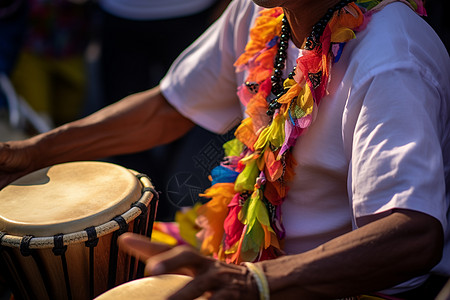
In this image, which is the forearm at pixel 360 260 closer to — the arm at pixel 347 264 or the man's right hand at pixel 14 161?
the arm at pixel 347 264

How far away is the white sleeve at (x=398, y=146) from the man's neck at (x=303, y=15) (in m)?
0.27

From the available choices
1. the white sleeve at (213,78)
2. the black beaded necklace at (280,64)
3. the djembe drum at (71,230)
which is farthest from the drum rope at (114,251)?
the white sleeve at (213,78)

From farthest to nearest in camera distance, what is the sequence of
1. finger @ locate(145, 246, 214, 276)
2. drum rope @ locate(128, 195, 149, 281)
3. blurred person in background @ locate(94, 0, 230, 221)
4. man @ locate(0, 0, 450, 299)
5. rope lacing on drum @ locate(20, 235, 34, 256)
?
1. blurred person in background @ locate(94, 0, 230, 221)
2. drum rope @ locate(128, 195, 149, 281)
3. rope lacing on drum @ locate(20, 235, 34, 256)
4. man @ locate(0, 0, 450, 299)
5. finger @ locate(145, 246, 214, 276)

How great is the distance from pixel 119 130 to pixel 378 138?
1042mm

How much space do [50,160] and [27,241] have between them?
57 cm

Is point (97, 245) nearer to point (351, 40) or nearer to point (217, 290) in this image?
point (217, 290)

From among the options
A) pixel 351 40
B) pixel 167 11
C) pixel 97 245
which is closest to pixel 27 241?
pixel 97 245

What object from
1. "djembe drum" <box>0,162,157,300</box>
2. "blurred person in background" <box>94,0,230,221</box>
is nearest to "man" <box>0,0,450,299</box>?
"djembe drum" <box>0,162,157,300</box>

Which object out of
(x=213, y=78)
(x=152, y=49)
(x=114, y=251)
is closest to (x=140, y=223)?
(x=114, y=251)

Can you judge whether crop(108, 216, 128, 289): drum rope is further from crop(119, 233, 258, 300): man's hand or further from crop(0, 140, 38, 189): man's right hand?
crop(0, 140, 38, 189): man's right hand

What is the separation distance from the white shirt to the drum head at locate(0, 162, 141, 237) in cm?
46

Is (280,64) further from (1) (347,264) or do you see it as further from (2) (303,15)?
(1) (347,264)

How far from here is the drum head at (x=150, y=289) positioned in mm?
1207

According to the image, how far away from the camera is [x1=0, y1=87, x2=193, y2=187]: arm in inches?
73.2
